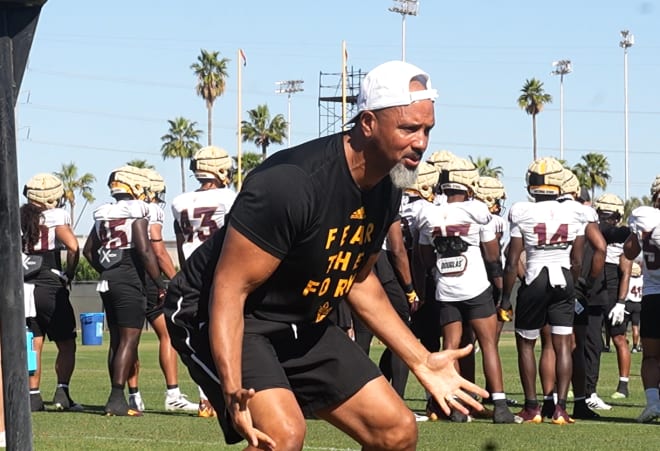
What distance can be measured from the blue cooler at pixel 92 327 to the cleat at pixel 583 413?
56.3ft

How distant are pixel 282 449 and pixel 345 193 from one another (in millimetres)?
1052

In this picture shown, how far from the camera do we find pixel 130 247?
1278 cm

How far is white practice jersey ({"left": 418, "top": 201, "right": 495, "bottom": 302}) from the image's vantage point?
11.8 meters

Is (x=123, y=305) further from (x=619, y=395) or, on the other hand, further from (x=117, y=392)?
(x=619, y=395)

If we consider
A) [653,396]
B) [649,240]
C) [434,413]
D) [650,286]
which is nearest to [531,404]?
[434,413]

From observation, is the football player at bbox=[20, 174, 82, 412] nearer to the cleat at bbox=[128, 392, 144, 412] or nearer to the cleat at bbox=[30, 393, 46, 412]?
the cleat at bbox=[30, 393, 46, 412]

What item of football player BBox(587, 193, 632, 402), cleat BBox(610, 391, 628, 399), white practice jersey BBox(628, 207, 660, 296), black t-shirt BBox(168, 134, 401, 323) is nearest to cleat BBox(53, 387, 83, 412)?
white practice jersey BBox(628, 207, 660, 296)

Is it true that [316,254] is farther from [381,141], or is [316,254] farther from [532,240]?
[532,240]

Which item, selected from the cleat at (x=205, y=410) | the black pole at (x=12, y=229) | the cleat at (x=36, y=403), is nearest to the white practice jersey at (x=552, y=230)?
the cleat at (x=205, y=410)

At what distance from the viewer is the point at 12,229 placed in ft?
16.4

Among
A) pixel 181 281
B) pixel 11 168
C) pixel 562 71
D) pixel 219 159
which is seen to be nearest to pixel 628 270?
pixel 219 159

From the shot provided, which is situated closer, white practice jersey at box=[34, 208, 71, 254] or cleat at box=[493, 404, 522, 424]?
cleat at box=[493, 404, 522, 424]

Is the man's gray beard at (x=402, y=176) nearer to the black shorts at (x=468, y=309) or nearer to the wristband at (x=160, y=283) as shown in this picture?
the black shorts at (x=468, y=309)

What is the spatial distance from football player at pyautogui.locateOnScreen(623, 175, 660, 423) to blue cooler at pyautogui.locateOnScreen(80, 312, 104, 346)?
17820 millimetres
